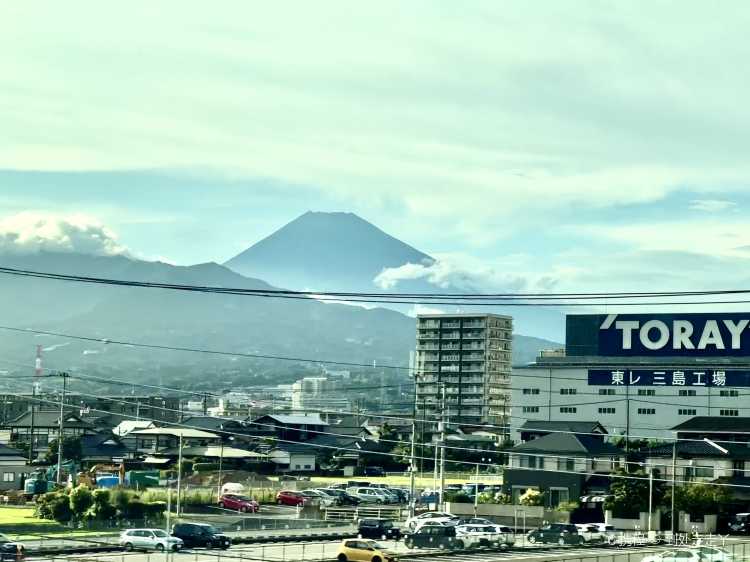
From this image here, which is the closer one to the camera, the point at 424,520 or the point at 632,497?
the point at 424,520

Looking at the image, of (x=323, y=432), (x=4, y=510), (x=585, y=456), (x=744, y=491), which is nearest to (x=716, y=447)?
(x=744, y=491)

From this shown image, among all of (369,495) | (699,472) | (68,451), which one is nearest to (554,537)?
(369,495)

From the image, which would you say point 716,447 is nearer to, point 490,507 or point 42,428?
point 490,507

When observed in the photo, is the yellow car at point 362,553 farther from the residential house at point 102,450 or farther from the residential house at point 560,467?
the residential house at point 102,450

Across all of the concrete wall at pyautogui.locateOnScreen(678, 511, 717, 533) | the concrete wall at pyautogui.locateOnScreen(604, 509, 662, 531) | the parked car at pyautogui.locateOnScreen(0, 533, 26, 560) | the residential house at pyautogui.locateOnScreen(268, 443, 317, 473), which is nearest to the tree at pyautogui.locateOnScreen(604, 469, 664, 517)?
the concrete wall at pyautogui.locateOnScreen(604, 509, 662, 531)

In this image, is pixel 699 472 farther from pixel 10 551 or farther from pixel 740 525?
pixel 10 551

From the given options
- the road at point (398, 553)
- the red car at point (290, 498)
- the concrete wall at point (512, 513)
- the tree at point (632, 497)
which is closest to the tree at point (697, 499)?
the tree at point (632, 497)

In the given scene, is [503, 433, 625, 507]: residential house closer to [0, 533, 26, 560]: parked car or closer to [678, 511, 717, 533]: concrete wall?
[678, 511, 717, 533]: concrete wall
